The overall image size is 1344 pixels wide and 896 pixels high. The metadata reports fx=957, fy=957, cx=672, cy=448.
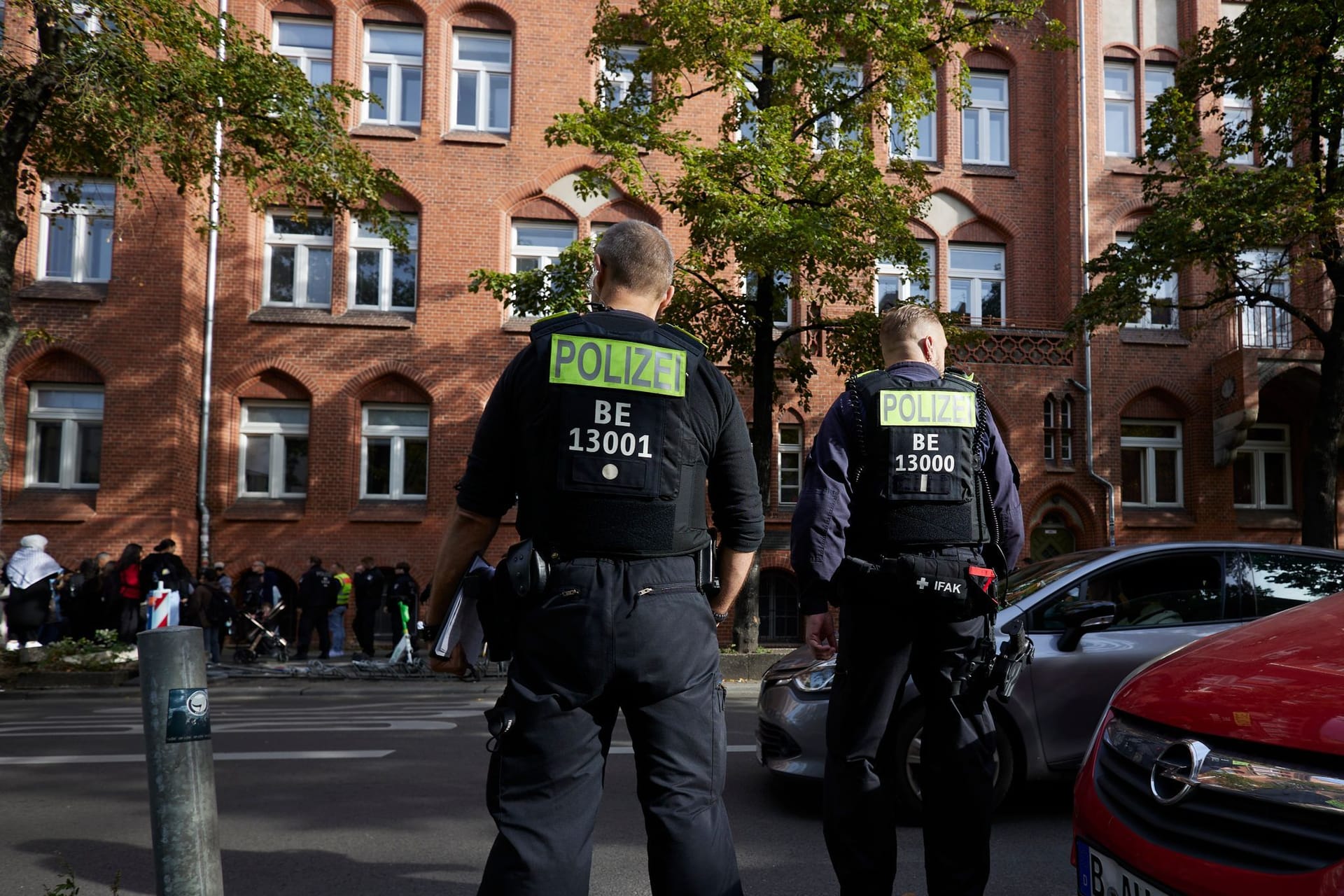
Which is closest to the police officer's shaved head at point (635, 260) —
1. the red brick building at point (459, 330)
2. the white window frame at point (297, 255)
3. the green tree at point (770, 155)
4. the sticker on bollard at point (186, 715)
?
the sticker on bollard at point (186, 715)

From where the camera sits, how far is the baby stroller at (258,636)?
14.5 metres

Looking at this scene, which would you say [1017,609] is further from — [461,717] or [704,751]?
[461,717]

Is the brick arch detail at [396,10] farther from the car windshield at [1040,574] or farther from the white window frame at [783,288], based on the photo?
the car windshield at [1040,574]

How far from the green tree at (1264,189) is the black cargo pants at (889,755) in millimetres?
11623

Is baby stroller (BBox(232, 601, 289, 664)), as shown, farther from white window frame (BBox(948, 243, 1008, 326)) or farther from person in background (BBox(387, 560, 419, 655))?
white window frame (BBox(948, 243, 1008, 326))

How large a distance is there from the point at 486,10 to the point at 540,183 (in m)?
3.75

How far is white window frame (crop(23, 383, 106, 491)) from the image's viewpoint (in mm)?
17203

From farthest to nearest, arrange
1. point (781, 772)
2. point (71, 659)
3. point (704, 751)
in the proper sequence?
point (71, 659) → point (781, 772) → point (704, 751)

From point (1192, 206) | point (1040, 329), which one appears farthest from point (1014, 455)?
point (1192, 206)

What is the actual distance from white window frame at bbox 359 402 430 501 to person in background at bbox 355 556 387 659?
214cm

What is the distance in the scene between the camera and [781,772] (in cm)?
455

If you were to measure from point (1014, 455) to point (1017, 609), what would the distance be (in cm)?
1519

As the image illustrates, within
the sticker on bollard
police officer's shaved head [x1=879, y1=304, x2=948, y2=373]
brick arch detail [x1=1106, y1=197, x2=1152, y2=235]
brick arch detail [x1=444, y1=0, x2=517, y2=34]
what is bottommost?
the sticker on bollard

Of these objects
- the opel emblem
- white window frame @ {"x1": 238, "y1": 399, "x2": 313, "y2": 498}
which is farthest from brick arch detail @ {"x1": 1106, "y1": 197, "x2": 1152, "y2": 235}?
the opel emblem
